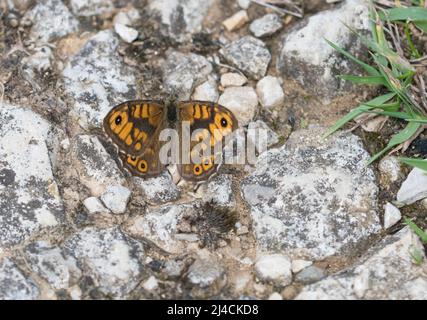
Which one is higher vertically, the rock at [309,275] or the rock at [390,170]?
the rock at [390,170]

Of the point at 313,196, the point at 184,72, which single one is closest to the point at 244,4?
the point at 184,72

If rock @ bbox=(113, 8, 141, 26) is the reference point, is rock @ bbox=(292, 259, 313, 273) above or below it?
below

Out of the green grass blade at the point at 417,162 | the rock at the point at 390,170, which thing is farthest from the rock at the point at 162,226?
the green grass blade at the point at 417,162

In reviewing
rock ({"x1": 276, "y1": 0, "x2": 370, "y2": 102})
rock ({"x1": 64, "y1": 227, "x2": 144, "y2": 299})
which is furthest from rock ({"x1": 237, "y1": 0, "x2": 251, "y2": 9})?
rock ({"x1": 64, "y1": 227, "x2": 144, "y2": 299})

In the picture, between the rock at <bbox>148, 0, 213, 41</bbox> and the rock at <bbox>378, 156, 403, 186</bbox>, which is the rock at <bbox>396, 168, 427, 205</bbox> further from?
the rock at <bbox>148, 0, 213, 41</bbox>

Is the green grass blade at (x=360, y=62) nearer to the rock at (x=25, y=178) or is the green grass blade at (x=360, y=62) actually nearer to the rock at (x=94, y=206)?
the rock at (x=94, y=206)
